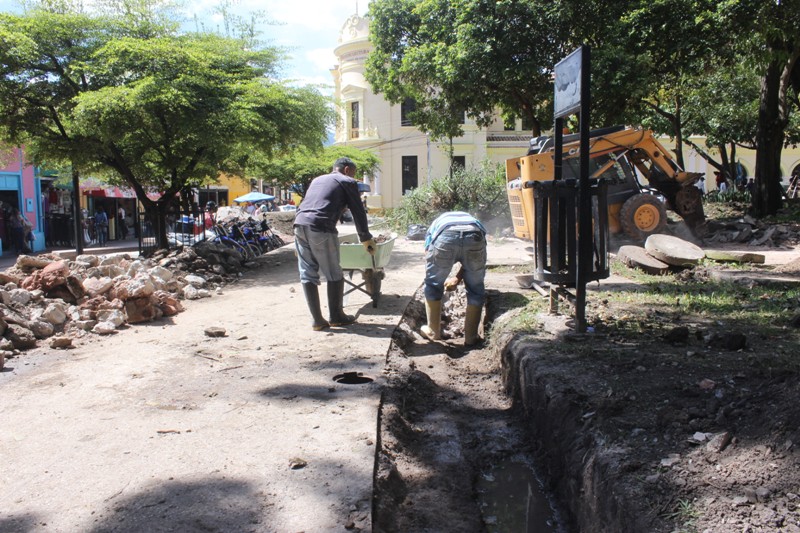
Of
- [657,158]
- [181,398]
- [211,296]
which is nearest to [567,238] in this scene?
[181,398]

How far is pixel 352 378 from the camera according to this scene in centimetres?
514

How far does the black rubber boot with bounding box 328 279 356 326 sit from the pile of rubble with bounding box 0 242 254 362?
2.24 metres

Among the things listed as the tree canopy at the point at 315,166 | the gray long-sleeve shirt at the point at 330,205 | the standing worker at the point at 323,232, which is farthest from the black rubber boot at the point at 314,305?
the tree canopy at the point at 315,166

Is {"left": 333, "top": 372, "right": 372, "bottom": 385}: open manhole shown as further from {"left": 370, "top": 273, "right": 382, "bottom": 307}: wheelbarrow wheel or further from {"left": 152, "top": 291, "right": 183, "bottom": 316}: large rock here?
{"left": 152, "top": 291, "right": 183, "bottom": 316}: large rock

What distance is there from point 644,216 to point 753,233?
137 inches

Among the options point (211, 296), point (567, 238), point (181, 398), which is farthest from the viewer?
point (211, 296)

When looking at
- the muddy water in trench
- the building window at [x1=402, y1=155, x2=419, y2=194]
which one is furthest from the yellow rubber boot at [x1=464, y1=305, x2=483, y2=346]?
the building window at [x1=402, y1=155, x2=419, y2=194]

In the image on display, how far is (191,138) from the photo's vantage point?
1254 cm

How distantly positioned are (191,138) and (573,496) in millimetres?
11068

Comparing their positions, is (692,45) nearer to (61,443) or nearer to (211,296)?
(211,296)

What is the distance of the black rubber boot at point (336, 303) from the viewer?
669 centimetres

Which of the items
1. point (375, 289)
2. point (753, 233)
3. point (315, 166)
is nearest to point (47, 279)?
point (375, 289)

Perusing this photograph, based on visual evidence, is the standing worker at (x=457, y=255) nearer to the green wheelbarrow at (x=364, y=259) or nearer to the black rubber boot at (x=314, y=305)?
the green wheelbarrow at (x=364, y=259)

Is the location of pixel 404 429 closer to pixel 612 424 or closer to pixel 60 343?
pixel 612 424
